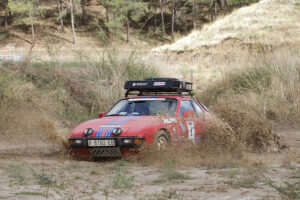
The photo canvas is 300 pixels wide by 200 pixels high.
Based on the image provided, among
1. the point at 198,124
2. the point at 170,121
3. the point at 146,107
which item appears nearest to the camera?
the point at 170,121

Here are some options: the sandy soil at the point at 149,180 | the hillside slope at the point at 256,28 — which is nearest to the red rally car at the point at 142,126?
the sandy soil at the point at 149,180

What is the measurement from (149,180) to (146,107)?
3188mm

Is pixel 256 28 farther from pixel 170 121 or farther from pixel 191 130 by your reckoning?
pixel 170 121

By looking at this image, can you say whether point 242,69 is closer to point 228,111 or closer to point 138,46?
point 138,46

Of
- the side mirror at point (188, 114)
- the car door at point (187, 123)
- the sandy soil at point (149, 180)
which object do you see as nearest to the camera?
the sandy soil at point (149, 180)

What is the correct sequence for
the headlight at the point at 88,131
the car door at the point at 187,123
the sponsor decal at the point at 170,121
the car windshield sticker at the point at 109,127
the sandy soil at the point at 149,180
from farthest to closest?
the car door at the point at 187,123 < the sponsor decal at the point at 170,121 < the headlight at the point at 88,131 < the car windshield sticker at the point at 109,127 < the sandy soil at the point at 149,180

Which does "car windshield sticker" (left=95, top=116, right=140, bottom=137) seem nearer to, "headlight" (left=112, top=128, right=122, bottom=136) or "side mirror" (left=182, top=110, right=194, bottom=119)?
"headlight" (left=112, top=128, right=122, bottom=136)

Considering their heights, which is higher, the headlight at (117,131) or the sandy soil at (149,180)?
the headlight at (117,131)

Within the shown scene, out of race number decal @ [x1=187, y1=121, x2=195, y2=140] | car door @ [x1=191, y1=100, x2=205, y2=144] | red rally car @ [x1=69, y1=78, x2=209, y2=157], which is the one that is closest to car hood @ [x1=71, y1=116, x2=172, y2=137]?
red rally car @ [x1=69, y1=78, x2=209, y2=157]

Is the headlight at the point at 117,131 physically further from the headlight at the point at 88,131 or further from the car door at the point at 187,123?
the car door at the point at 187,123

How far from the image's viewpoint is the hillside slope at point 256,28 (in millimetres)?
28361

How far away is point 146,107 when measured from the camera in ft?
29.1

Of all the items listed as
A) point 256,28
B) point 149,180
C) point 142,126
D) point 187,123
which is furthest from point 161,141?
point 256,28

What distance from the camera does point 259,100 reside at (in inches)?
602
